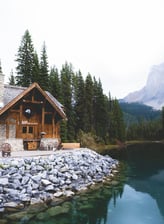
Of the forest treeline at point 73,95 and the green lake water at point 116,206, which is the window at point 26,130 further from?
the forest treeline at point 73,95

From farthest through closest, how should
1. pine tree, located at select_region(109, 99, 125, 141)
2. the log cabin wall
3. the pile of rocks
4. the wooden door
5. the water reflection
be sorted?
pine tree, located at select_region(109, 99, 125, 141) < the wooden door < the log cabin wall < the pile of rocks < the water reflection

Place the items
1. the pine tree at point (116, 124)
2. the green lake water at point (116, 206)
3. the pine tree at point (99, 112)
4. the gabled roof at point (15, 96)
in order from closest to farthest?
the green lake water at point (116, 206)
the gabled roof at point (15, 96)
the pine tree at point (99, 112)
the pine tree at point (116, 124)

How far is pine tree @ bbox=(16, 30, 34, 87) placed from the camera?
4206 centimetres

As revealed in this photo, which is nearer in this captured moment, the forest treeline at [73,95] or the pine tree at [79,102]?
the forest treeline at [73,95]

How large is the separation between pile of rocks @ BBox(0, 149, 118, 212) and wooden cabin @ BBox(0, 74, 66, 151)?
5.12 m

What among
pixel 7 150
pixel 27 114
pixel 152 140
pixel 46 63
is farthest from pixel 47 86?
pixel 152 140

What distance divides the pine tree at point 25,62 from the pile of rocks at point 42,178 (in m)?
22.7

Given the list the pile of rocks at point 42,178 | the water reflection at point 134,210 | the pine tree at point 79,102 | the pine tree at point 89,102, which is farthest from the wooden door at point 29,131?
the pine tree at point 89,102

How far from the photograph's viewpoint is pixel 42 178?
1681 centimetres

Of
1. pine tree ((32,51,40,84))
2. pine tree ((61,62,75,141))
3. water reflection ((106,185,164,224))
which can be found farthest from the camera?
pine tree ((61,62,75,141))

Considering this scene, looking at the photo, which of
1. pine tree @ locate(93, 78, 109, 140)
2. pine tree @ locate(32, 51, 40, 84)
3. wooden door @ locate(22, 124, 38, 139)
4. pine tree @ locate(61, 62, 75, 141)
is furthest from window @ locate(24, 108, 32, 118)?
pine tree @ locate(93, 78, 109, 140)

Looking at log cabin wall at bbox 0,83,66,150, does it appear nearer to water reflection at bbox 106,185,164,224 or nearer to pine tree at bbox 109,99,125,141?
water reflection at bbox 106,185,164,224

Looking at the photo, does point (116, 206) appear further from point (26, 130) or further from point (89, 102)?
point (89, 102)

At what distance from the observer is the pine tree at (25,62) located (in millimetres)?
42062
